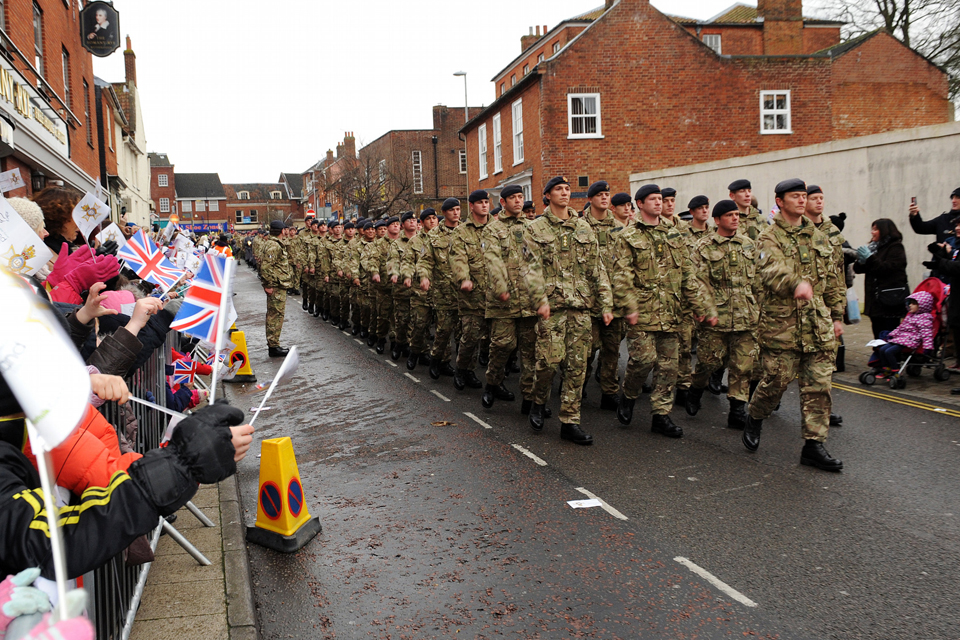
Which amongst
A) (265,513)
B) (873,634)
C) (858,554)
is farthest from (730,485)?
(265,513)

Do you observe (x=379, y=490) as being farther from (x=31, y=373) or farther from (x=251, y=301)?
(x=251, y=301)

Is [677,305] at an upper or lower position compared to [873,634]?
upper

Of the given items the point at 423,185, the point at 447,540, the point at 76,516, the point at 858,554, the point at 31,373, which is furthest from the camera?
the point at 423,185

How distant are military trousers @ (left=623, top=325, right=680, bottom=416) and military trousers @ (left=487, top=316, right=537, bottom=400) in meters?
→ 1.04

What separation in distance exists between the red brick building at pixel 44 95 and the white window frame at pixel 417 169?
32687 mm

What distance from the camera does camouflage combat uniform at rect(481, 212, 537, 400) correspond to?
26.1 feet

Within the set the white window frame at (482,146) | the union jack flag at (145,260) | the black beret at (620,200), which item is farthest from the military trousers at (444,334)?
the white window frame at (482,146)

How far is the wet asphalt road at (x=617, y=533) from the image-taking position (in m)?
3.79

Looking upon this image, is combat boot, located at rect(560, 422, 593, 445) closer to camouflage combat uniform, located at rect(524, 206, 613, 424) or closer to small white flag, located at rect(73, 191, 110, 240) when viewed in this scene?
camouflage combat uniform, located at rect(524, 206, 613, 424)

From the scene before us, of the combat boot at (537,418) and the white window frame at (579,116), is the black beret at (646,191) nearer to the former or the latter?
the combat boot at (537,418)

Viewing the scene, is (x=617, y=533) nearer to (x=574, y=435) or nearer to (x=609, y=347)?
(x=574, y=435)

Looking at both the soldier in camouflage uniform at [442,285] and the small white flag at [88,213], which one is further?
the soldier in camouflage uniform at [442,285]

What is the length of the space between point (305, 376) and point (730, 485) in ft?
23.7

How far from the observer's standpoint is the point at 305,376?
37.1ft
